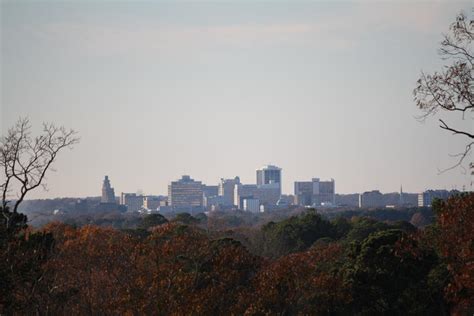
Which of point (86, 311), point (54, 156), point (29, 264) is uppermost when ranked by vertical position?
Answer: point (54, 156)

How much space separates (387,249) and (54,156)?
13027mm

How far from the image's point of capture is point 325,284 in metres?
26.8

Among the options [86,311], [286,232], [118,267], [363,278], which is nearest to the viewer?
[86,311]

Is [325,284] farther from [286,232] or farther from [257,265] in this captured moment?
[286,232]

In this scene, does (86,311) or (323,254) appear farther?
(323,254)

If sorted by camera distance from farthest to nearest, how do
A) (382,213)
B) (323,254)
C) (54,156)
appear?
(382,213)
(323,254)
(54,156)

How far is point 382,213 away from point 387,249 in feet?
323

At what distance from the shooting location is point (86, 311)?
23500 mm

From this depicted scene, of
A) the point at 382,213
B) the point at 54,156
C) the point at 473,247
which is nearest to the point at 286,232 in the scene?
the point at 54,156

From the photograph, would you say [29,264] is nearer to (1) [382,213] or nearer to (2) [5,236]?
(2) [5,236]

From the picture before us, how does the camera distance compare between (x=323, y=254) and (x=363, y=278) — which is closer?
(x=363, y=278)

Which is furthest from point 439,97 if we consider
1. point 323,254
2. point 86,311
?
point 323,254

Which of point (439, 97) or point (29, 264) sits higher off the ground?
point (439, 97)

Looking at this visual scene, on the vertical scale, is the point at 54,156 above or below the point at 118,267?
above
